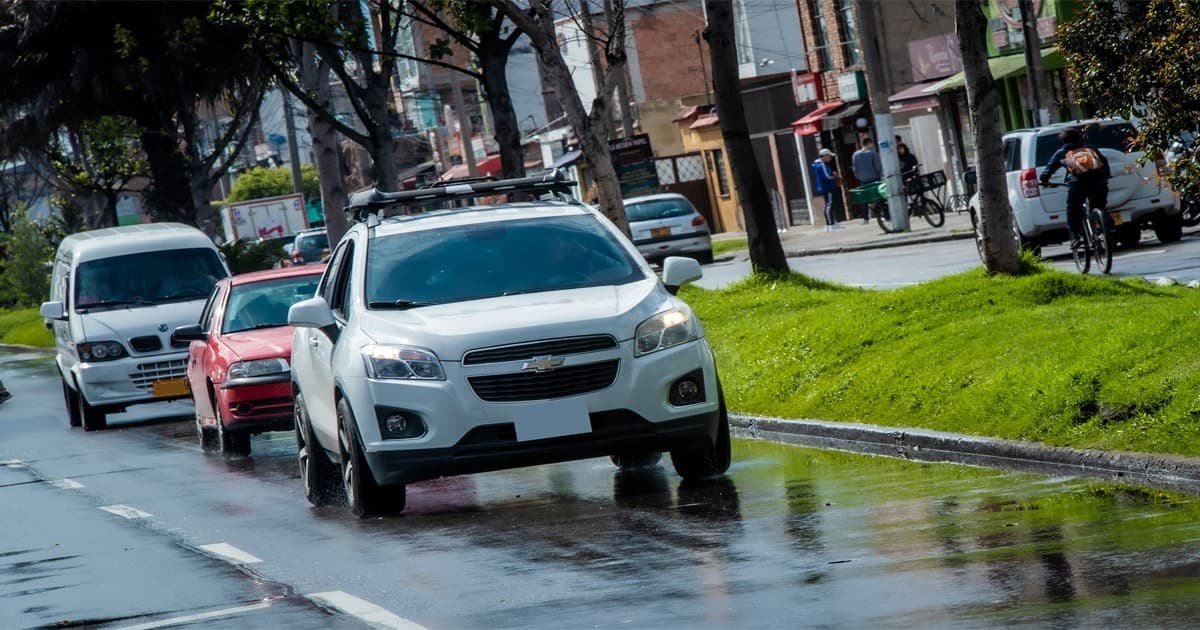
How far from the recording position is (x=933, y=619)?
22.2ft

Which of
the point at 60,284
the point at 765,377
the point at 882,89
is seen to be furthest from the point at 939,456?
the point at 882,89

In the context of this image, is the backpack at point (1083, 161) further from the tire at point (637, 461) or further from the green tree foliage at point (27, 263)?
the green tree foliage at point (27, 263)

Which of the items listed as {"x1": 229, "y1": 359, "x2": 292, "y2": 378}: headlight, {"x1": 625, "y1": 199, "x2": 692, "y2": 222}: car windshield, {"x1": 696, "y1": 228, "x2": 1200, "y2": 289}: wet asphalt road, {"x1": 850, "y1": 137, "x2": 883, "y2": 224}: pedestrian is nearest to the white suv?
{"x1": 229, "y1": 359, "x2": 292, "y2": 378}: headlight

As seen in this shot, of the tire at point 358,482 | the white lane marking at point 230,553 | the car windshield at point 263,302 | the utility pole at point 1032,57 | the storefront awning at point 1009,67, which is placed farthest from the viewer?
the storefront awning at point 1009,67

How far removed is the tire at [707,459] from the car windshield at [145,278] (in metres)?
12.8

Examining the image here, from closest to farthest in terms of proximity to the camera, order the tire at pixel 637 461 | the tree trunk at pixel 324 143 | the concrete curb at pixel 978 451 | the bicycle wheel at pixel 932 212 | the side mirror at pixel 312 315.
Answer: the concrete curb at pixel 978 451 → the side mirror at pixel 312 315 → the tire at pixel 637 461 → the tree trunk at pixel 324 143 → the bicycle wheel at pixel 932 212

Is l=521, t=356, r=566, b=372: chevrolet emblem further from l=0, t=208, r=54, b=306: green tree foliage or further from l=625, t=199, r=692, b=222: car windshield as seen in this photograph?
l=0, t=208, r=54, b=306: green tree foliage

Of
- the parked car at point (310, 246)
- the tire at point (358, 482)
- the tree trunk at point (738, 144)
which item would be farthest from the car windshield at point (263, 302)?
the parked car at point (310, 246)

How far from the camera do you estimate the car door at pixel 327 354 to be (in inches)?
469

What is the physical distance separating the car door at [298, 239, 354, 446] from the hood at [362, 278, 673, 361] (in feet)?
2.08

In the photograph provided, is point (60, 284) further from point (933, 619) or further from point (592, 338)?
point (933, 619)

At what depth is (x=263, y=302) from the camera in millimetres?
19000

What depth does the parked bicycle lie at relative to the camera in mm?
38853

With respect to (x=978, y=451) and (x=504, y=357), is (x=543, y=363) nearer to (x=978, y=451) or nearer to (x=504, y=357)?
(x=504, y=357)
